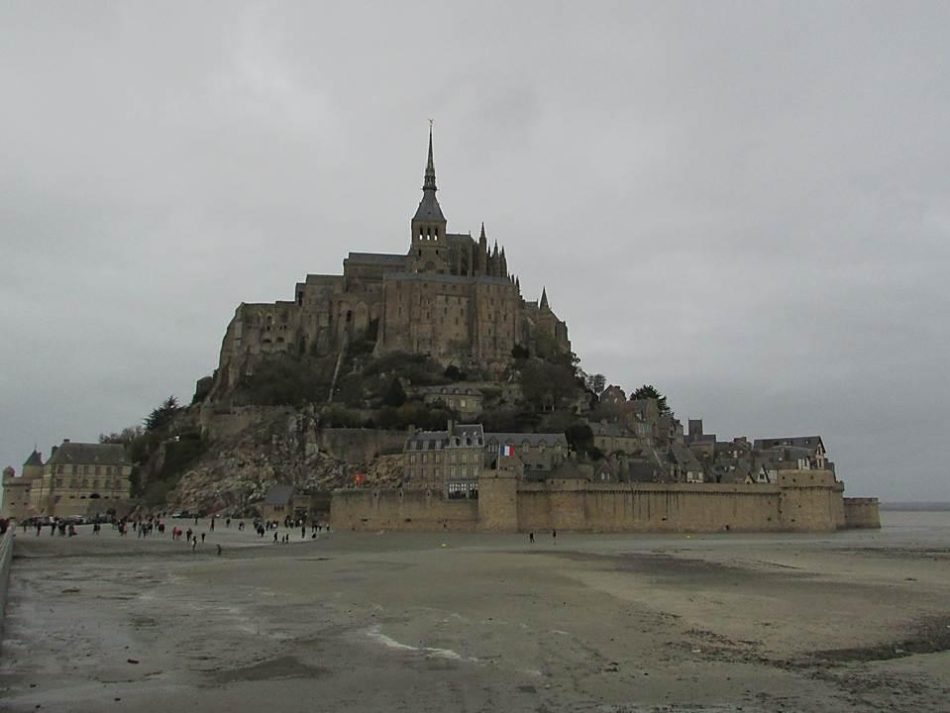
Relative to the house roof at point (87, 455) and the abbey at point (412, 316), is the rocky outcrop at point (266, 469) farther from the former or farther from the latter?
the abbey at point (412, 316)

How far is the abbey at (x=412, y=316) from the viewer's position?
273ft

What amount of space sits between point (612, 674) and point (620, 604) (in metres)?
8.07

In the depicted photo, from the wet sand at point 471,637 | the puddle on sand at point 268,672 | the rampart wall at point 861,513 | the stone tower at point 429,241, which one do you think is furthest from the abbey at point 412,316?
the puddle on sand at point 268,672

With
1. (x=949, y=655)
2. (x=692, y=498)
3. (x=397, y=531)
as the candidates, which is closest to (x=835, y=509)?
(x=692, y=498)

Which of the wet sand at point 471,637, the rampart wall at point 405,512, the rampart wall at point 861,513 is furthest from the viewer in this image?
the rampart wall at point 861,513

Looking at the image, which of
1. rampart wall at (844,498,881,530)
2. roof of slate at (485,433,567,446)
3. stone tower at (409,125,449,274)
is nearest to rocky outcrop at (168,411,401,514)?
roof of slate at (485,433,567,446)

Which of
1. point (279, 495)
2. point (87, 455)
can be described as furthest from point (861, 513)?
point (87, 455)

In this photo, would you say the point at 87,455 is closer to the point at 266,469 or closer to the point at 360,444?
the point at 266,469

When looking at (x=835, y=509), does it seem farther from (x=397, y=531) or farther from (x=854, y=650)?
(x=854, y=650)

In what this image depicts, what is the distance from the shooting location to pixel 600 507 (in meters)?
57.8

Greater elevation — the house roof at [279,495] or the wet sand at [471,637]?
the house roof at [279,495]

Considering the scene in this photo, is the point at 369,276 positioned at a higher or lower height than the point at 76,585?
higher

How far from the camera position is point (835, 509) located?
67.6 meters

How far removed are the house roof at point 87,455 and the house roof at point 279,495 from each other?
1641cm
